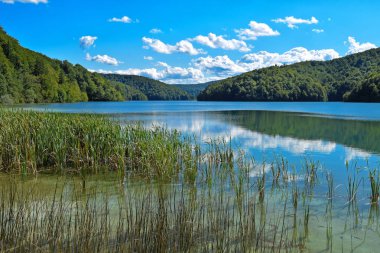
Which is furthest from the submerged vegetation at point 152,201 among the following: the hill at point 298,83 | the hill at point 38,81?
the hill at point 298,83

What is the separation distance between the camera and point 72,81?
13425 cm

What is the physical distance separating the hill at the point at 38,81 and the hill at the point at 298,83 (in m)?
58.7

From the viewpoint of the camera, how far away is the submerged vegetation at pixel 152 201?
5.21 m

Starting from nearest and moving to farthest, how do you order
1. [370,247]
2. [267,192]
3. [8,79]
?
[370,247]
[267,192]
[8,79]

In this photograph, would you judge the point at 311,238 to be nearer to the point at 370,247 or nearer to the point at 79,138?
the point at 370,247

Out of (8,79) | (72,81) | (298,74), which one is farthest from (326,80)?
(8,79)

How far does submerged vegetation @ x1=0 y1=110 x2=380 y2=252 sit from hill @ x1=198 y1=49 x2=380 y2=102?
497 ft

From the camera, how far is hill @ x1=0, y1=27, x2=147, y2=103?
7600cm

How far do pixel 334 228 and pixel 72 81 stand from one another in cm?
13635

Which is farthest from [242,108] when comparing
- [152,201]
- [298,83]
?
[298,83]

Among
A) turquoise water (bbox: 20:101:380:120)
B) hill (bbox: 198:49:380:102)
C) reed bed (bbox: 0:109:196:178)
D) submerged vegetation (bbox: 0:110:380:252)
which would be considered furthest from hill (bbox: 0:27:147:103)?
hill (bbox: 198:49:380:102)

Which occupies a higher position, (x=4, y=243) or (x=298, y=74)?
(x=298, y=74)

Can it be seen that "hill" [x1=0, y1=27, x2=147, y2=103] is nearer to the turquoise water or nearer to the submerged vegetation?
the turquoise water

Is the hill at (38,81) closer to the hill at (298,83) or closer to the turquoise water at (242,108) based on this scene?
the turquoise water at (242,108)
